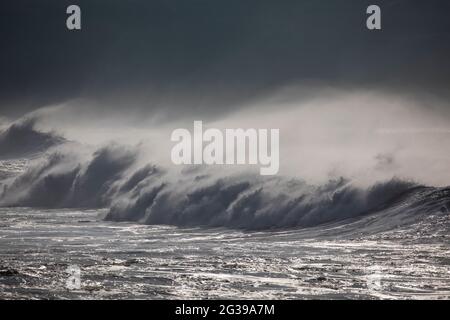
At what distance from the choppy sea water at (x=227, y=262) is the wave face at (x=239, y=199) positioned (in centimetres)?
151

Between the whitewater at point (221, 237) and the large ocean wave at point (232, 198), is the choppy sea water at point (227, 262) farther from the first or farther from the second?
the large ocean wave at point (232, 198)

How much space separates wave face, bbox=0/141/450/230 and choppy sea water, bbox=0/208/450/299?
1507 mm

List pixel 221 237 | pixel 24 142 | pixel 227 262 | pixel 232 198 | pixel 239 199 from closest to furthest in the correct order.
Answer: pixel 227 262, pixel 221 237, pixel 239 199, pixel 232 198, pixel 24 142

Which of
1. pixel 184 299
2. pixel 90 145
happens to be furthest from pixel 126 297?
pixel 90 145

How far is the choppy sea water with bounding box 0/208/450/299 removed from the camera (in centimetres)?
1814

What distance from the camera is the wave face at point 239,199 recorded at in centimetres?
3075

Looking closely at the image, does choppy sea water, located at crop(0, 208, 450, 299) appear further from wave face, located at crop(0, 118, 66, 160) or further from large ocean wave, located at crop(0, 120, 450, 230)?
wave face, located at crop(0, 118, 66, 160)

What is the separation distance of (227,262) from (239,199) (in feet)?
38.4

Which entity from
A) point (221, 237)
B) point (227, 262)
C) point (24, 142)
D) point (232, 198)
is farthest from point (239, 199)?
point (24, 142)

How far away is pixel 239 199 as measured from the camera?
33875mm

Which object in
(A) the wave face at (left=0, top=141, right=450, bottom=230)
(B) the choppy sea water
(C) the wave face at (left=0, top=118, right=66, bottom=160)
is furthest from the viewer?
(C) the wave face at (left=0, top=118, right=66, bottom=160)

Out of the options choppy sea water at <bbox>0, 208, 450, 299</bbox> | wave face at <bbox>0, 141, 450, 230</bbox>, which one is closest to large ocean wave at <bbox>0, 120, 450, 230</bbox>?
wave face at <bbox>0, 141, 450, 230</bbox>

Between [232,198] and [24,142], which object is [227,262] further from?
[24,142]
